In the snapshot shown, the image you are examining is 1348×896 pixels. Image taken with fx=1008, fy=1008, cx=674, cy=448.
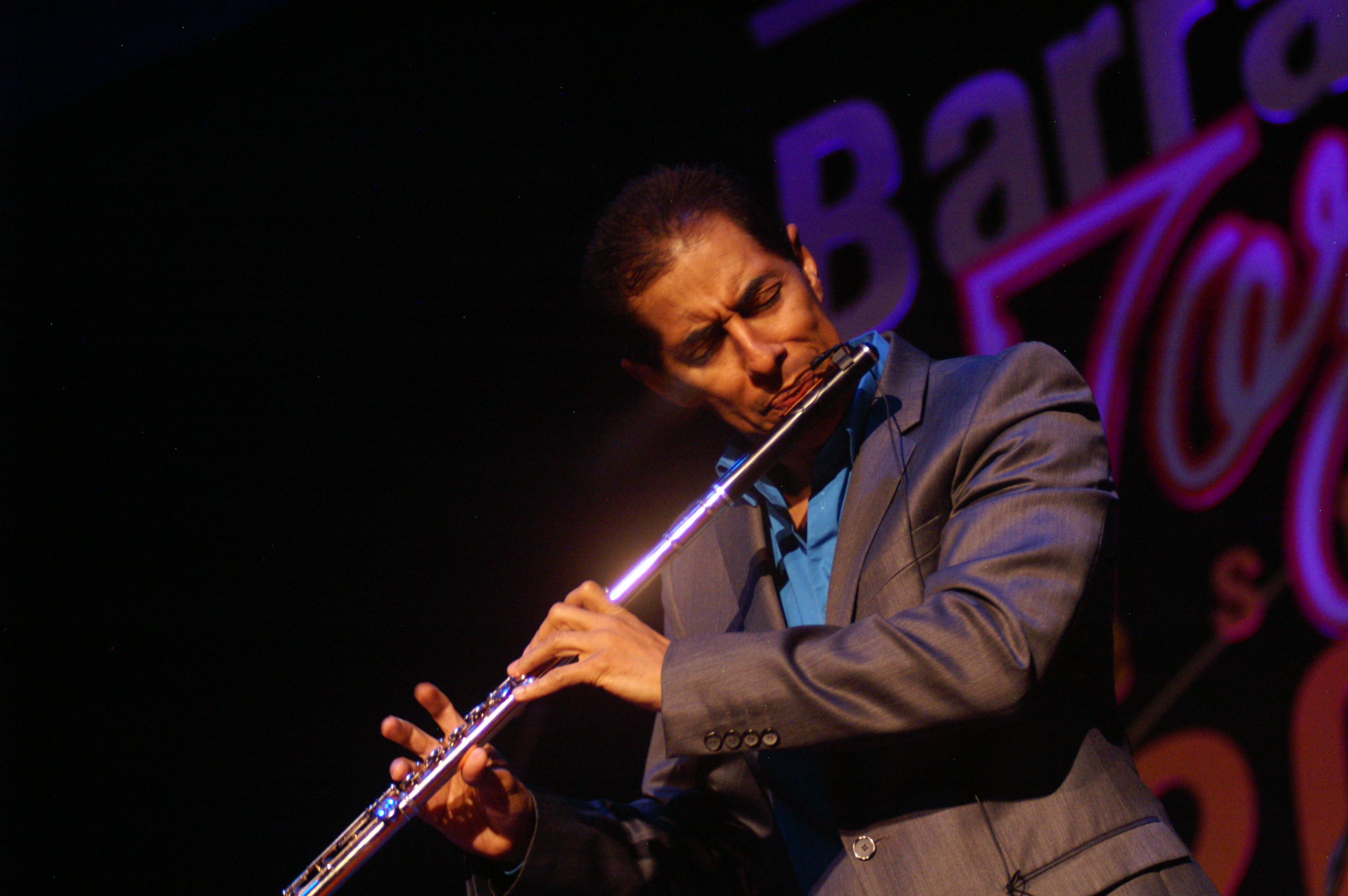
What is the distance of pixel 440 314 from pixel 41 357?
1231 mm

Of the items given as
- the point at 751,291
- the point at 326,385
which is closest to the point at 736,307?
the point at 751,291

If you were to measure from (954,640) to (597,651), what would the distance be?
540 mm

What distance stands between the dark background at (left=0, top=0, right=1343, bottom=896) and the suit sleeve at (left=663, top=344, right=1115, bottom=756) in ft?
5.12

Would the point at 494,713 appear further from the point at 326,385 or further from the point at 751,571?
the point at 326,385

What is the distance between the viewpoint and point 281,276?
3080 mm

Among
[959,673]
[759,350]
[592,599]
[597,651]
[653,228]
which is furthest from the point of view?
[653,228]

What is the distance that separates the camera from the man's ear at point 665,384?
2.38 meters

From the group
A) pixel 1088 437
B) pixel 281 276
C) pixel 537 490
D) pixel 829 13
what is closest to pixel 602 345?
pixel 537 490

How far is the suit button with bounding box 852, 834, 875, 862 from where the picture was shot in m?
1.58

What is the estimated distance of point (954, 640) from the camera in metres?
1.45

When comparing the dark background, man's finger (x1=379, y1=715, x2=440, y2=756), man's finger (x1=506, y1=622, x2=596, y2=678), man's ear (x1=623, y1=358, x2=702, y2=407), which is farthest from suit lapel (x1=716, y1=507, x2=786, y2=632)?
the dark background

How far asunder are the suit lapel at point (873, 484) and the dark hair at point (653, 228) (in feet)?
1.54

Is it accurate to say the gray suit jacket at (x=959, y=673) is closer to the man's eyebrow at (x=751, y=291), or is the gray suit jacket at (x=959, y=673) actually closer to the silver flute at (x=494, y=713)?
the silver flute at (x=494, y=713)

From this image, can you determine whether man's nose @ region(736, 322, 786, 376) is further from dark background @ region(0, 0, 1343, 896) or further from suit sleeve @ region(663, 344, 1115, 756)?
dark background @ region(0, 0, 1343, 896)
